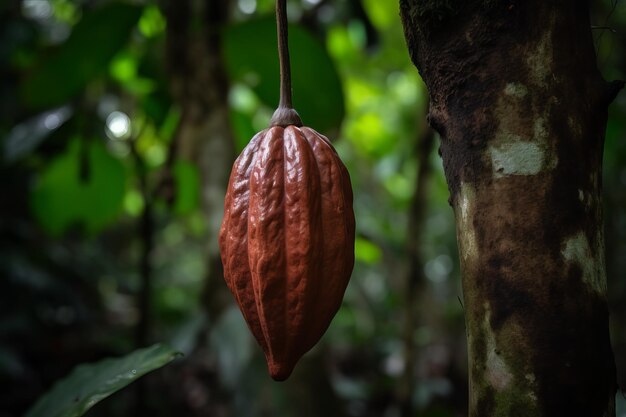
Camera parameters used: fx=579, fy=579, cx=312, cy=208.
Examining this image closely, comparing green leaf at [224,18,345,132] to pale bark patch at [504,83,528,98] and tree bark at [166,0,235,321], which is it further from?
pale bark patch at [504,83,528,98]

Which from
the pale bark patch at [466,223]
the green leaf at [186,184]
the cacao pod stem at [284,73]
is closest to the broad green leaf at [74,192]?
the green leaf at [186,184]

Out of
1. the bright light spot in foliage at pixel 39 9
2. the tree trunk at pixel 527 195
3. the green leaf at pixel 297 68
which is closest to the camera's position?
the tree trunk at pixel 527 195

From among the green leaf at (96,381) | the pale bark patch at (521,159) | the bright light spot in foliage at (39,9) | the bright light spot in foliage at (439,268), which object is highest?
the bright light spot in foliage at (39,9)

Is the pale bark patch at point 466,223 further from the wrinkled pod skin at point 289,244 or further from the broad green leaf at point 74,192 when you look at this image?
the broad green leaf at point 74,192

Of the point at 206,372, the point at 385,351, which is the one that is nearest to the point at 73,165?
the point at 206,372

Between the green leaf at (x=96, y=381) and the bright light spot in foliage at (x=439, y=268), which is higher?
the green leaf at (x=96, y=381)

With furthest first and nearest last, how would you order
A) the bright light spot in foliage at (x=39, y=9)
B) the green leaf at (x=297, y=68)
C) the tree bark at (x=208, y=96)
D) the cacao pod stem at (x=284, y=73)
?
the bright light spot in foliage at (x=39, y=9) → the tree bark at (x=208, y=96) → the green leaf at (x=297, y=68) → the cacao pod stem at (x=284, y=73)

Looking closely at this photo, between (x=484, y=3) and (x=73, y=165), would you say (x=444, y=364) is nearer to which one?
(x=73, y=165)
